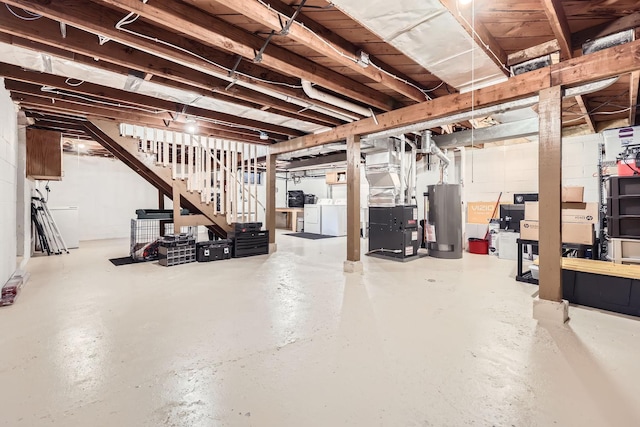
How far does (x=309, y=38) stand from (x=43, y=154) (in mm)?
5105

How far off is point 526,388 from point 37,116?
6367 millimetres

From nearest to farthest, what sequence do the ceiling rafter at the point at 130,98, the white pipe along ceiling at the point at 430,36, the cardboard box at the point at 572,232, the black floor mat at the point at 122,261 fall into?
the white pipe along ceiling at the point at 430,36 → the ceiling rafter at the point at 130,98 → the cardboard box at the point at 572,232 → the black floor mat at the point at 122,261

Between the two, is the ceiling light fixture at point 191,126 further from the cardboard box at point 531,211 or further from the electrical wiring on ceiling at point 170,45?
the cardboard box at point 531,211

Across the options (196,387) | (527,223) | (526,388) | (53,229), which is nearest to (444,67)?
(527,223)

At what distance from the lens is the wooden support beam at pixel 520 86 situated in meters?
2.16

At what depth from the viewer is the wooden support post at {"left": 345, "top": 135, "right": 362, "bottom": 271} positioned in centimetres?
409

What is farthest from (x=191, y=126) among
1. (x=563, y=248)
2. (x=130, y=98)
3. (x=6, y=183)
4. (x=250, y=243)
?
(x=563, y=248)

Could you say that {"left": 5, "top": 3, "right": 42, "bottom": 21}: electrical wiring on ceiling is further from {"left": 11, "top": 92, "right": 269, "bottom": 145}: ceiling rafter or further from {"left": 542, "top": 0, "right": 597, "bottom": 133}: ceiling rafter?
{"left": 542, "top": 0, "right": 597, "bottom": 133}: ceiling rafter

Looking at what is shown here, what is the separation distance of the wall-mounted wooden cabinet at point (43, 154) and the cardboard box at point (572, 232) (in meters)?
6.87

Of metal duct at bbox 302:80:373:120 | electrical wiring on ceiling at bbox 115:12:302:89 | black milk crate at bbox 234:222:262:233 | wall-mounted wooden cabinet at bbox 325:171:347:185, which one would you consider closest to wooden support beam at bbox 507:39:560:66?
metal duct at bbox 302:80:373:120

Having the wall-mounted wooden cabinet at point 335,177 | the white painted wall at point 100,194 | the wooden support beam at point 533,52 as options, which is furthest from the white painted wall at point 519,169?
the white painted wall at point 100,194

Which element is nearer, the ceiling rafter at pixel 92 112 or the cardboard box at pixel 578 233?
the cardboard box at pixel 578 233

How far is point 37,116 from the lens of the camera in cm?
431

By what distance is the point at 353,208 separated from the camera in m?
4.14
